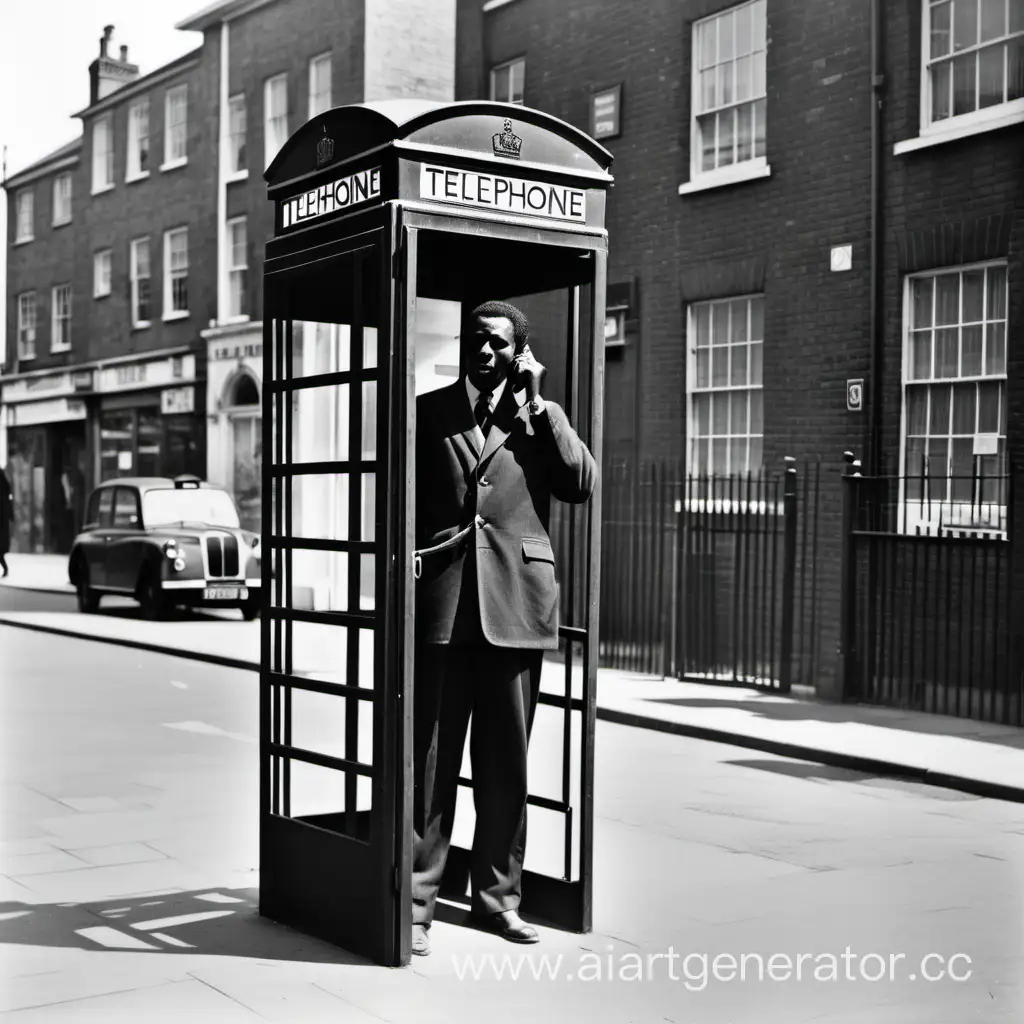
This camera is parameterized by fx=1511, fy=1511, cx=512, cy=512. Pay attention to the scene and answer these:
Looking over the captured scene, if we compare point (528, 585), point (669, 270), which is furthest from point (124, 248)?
point (528, 585)

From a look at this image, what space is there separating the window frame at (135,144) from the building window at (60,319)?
464 cm

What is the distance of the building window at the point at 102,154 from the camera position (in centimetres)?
3250

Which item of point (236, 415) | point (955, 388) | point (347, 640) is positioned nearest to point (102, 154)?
point (236, 415)

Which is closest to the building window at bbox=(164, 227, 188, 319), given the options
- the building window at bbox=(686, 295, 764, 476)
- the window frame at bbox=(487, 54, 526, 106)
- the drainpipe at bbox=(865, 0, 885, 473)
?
the window frame at bbox=(487, 54, 526, 106)

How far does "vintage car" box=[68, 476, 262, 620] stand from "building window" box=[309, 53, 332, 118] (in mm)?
7320

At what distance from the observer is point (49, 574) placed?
96.1 feet

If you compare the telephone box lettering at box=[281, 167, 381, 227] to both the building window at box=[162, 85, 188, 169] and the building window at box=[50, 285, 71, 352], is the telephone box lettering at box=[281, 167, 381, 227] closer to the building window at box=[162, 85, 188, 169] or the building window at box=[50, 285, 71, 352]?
the building window at box=[162, 85, 188, 169]

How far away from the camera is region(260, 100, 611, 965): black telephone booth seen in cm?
487

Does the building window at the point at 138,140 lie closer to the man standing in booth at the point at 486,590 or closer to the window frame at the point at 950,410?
the window frame at the point at 950,410

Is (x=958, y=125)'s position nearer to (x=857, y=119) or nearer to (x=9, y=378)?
(x=857, y=119)

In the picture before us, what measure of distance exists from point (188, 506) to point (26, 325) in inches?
734

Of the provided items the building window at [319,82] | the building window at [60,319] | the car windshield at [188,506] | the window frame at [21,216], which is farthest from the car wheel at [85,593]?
the window frame at [21,216]

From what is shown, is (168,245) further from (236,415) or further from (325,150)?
(325,150)

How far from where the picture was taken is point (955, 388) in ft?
42.0
